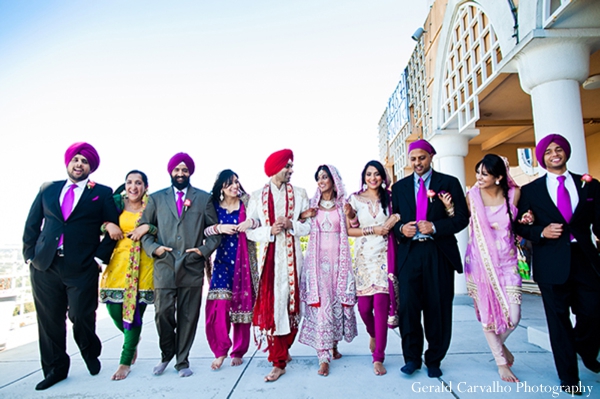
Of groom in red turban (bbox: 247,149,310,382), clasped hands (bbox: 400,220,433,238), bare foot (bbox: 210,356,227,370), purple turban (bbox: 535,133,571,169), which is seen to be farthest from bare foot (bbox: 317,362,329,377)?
purple turban (bbox: 535,133,571,169)

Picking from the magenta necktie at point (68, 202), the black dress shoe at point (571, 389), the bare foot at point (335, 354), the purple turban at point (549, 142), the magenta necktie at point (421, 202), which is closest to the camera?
the black dress shoe at point (571, 389)

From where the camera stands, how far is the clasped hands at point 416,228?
3246 millimetres

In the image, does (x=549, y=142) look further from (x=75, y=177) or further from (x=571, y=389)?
(x=75, y=177)

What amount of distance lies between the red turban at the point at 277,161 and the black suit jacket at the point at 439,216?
1154mm

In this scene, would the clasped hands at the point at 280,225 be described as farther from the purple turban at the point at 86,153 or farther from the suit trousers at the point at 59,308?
the purple turban at the point at 86,153

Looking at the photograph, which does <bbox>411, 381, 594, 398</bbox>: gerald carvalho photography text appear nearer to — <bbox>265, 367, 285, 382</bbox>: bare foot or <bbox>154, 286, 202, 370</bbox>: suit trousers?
<bbox>265, 367, 285, 382</bbox>: bare foot

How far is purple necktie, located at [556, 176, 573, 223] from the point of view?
2986 mm

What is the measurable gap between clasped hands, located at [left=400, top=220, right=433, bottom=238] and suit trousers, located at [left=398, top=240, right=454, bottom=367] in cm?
15

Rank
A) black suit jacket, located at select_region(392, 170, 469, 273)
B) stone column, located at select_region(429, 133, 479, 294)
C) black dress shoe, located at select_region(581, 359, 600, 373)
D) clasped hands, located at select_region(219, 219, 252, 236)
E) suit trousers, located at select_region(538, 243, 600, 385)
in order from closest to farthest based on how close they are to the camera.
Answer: suit trousers, located at select_region(538, 243, 600, 385), black dress shoe, located at select_region(581, 359, 600, 373), black suit jacket, located at select_region(392, 170, 469, 273), clasped hands, located at select_region(219, 219, 252, 236), stone column, located at select_region(429, 133, 479, 294)

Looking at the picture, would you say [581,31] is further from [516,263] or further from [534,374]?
[534,374]

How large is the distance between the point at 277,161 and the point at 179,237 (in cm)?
121

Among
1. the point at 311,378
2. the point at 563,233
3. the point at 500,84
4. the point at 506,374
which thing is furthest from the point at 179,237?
the point at 500,84

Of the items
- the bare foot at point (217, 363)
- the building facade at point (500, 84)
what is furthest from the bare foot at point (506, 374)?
the bare foot at point (217, 363)

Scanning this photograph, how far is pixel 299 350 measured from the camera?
4215 mm
